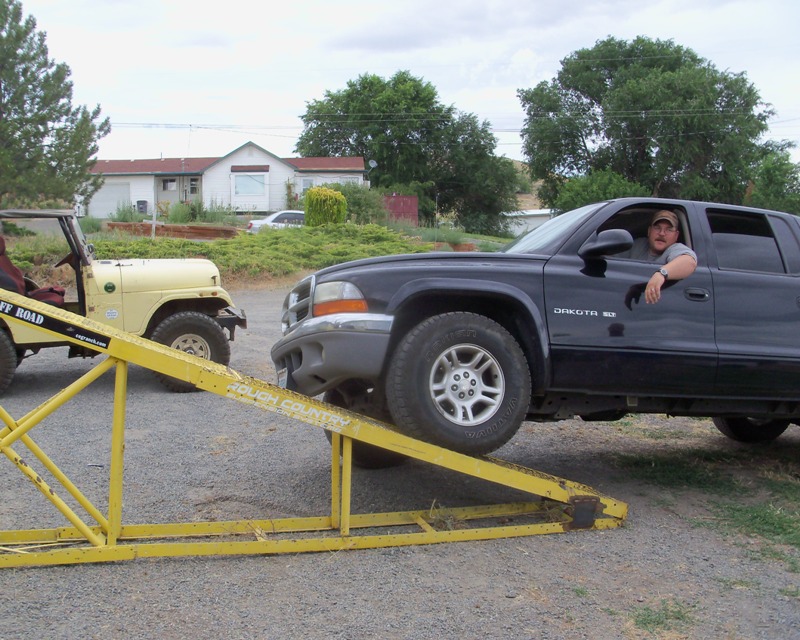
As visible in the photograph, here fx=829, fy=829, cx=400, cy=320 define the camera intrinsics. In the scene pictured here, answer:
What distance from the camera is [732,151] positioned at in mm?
52031

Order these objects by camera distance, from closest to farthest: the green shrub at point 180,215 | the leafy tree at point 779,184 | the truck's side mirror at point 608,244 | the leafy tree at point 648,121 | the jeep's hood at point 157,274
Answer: the truck's side mirror at point 608,244
the jeep's hood at point 157,274
the green shrub at point 180,215
the leafy tree at point 779,184
the leafy tree at point 648,121

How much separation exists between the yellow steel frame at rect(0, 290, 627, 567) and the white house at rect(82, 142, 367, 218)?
41735mm

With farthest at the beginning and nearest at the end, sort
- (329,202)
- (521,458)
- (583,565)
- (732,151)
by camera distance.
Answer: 1. (732,151)
2. (329,202)
3. (521,458)
4. (583,565)

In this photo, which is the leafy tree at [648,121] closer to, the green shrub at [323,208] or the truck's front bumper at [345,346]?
the green shrub at [323,208]

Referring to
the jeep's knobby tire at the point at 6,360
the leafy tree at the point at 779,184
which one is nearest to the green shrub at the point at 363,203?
the leafy tree at the point at 779,184

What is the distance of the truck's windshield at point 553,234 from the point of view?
16.7ft

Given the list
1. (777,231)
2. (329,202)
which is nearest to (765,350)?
(777,231)

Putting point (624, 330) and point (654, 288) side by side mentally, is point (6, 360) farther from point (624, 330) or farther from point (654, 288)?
point (654, 288)

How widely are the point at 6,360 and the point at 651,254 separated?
6396 mm

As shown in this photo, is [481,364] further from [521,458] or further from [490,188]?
[490,188]

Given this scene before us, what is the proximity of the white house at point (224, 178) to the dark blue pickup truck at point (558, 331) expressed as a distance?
41.3 m

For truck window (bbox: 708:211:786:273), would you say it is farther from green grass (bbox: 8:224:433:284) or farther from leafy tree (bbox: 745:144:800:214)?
leafy tree (bbox: 745:144:800:214)

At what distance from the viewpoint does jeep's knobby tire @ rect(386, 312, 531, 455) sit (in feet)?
14.6

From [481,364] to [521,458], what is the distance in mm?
2187
